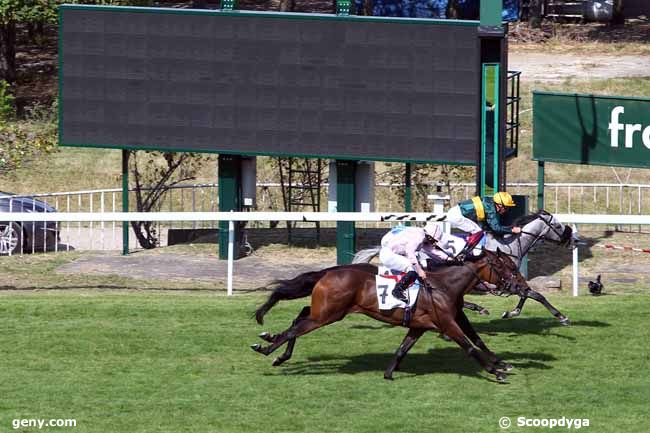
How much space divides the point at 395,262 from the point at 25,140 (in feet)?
43.6

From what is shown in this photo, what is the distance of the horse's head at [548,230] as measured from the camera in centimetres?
1448

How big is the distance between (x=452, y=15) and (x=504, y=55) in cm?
2162

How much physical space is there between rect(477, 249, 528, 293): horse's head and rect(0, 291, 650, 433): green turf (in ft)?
2.29

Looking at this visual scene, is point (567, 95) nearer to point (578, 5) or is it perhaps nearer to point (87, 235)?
point (87, 235)

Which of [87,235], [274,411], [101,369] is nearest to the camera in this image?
[274,411]

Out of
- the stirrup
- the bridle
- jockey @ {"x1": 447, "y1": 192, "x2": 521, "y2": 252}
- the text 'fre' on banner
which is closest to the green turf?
the stirrup

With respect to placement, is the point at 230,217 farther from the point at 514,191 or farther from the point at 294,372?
the point at 514,191

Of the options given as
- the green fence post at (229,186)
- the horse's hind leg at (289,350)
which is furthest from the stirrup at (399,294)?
the green fence post at (229,186)

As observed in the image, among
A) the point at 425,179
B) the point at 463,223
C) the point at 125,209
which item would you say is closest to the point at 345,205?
the point at 125,209

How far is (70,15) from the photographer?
20.0 m

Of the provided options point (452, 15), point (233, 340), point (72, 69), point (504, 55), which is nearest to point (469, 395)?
point (233, 340)

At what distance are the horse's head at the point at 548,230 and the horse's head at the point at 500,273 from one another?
1.68 m

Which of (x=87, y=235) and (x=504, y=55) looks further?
(x=87, y=235)

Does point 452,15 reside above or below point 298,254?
above
